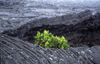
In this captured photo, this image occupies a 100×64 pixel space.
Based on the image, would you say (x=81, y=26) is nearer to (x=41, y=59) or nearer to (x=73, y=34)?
(x=73, y=34)

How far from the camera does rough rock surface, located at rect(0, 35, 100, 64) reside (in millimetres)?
3334

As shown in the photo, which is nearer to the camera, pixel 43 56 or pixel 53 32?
pixel 43 56

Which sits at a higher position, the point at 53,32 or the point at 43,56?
the point at 43,56

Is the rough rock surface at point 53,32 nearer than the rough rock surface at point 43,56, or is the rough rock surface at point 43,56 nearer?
the rough rock surface at point 43,56

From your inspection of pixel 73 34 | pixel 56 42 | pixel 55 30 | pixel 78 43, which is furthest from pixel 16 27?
pixel 78 43

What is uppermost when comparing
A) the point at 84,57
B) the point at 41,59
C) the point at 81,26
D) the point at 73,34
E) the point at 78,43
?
the point at 41,59

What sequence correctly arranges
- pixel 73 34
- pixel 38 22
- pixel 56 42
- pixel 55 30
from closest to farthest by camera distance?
pixel 56 42 < pixel 38 22 < pixel 55 30 < pixel 73 34

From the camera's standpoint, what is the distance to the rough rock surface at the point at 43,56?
3.33 metres

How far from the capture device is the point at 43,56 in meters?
3.69

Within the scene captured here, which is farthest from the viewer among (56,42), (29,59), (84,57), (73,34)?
(73,34)

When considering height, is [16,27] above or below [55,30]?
above

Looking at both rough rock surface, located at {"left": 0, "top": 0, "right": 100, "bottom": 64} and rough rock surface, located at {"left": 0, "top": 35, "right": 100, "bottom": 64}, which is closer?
rough rock surface, located at {"left": 0, "top": 35, "right": 100, "bottom": 64}

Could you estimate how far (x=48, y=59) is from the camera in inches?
139

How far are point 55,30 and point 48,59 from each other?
5794mm
